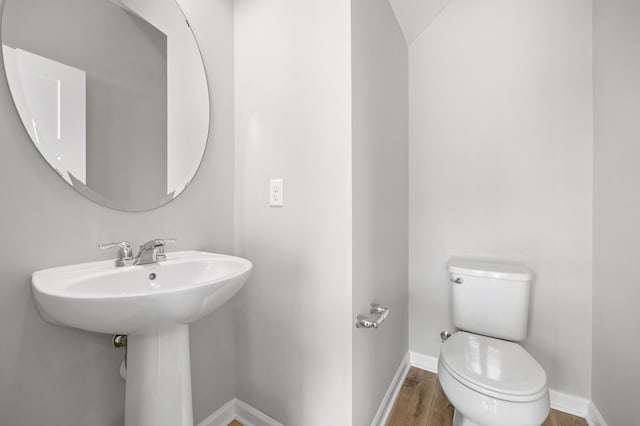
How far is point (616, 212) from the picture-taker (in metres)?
1.12

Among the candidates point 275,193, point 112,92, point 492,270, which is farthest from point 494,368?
point 112,92

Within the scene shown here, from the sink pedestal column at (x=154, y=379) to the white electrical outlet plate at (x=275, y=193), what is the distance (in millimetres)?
589

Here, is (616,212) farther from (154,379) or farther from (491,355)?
(154,379)

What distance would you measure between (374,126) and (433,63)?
2.93ft

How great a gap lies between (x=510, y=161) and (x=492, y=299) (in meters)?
0.78

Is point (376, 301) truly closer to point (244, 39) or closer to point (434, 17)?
point (244, 39)

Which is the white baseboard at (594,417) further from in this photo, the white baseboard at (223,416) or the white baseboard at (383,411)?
the white baseboard at (223,416)

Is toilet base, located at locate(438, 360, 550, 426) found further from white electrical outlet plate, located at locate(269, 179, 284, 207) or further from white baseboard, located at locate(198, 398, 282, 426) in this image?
white electrical outlet plate, located at locate(269, 179, 284, 207)

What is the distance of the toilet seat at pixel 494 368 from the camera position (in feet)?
2.99

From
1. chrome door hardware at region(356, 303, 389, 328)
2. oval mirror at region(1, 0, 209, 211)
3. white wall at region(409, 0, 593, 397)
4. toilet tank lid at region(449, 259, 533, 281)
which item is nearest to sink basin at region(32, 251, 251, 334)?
oval mirror at region(1, 0, 209, 211)

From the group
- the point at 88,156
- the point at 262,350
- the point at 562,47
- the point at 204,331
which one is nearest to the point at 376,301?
the point at 262,350

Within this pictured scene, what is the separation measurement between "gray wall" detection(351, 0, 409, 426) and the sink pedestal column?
612 millimetres

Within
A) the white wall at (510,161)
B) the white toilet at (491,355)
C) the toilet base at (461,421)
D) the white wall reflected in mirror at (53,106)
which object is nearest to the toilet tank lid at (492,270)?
the white toilet at (491,355)

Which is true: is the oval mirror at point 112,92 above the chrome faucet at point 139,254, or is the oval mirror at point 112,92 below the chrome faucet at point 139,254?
above
